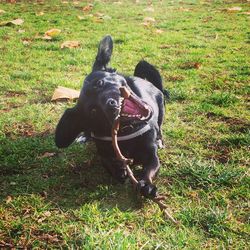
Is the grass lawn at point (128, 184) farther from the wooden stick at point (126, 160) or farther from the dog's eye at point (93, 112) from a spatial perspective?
the dog's eye at point (93, 112)

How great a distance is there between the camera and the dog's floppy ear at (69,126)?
3.12 m

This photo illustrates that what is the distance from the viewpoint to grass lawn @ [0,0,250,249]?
8.75ft

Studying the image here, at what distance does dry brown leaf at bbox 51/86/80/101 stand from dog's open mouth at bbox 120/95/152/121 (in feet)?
6.41

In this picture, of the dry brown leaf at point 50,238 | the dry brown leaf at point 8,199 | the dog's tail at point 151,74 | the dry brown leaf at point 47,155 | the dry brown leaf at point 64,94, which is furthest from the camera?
the dry brown leaf at point 64,94

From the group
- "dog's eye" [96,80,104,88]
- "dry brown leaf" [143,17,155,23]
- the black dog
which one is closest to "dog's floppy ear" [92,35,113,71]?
the black dog

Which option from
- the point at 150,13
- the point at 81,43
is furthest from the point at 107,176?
the point at 150,13

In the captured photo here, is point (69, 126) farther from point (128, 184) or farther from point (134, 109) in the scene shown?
point (128, 184)

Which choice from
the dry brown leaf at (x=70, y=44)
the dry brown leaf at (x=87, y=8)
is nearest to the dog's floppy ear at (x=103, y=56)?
the dry brown leaf at (x=70, y=44)

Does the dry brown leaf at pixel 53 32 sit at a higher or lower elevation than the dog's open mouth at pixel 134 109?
lower

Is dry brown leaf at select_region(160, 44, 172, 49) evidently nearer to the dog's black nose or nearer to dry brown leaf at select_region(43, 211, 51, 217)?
the dog's black nose

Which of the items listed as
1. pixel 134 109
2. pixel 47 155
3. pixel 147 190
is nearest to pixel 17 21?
pixel 47 155

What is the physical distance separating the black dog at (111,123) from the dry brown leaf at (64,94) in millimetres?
1614

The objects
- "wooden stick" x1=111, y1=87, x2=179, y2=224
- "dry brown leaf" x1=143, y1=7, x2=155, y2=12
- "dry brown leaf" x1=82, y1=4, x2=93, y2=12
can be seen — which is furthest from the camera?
"dry brown leaf" x1=143, y1=7, x2=155, y2=12

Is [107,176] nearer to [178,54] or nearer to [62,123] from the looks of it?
[62,123]
